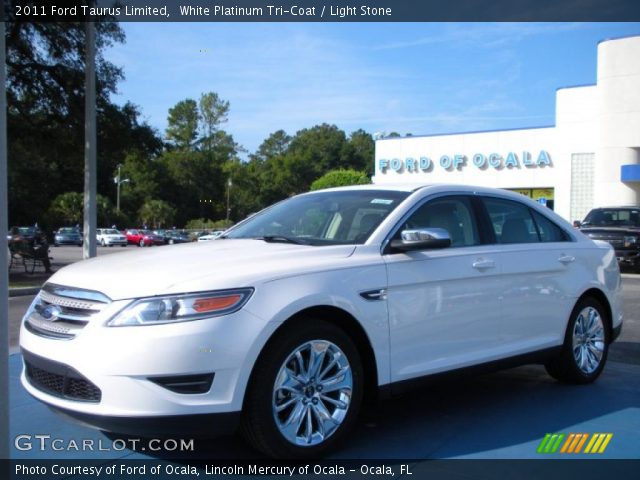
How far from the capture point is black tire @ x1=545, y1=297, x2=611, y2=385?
5.61m

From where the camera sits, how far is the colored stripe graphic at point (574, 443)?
4205 mm

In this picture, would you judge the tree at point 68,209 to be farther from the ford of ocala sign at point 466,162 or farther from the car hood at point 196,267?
the car hood at point 196,267

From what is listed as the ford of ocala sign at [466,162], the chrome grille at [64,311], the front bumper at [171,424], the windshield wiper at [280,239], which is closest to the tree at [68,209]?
the ford of ocala sign at [466,162]

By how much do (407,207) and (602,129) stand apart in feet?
105

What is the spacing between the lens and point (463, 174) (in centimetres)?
4150

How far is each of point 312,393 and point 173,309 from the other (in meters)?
0.97

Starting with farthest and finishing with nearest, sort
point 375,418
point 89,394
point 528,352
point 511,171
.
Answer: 1. point 511,171
2. point 528,352
3. point 375,418
4. point 89,394

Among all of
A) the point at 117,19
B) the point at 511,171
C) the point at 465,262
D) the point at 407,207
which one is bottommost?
the point at 465,262

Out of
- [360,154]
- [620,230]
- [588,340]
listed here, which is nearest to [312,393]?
[588,340]

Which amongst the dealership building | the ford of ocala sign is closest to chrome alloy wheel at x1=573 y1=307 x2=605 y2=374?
the dealership building

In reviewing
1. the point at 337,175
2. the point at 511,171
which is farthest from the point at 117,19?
the point at 337,175

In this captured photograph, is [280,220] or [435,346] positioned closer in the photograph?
[435,346]

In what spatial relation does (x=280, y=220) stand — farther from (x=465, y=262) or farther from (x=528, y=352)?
(x=528, y=352)

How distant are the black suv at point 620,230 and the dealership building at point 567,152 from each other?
1182 cm
